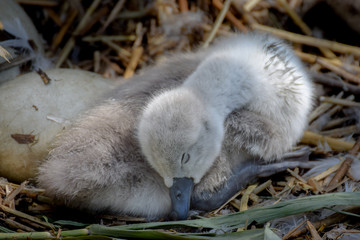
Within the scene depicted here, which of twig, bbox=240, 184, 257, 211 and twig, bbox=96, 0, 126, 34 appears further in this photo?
twig, bbox=96, 0, 126, 34

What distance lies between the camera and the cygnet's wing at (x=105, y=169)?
79.2 inches

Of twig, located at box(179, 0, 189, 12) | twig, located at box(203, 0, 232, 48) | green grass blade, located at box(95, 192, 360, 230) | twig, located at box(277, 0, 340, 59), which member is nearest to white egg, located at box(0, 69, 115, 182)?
green grass blade, located at box(95, 192, 360, 230)

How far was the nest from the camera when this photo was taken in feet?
6.25

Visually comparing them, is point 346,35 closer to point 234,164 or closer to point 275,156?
point 275,156

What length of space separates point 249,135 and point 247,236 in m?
0.60

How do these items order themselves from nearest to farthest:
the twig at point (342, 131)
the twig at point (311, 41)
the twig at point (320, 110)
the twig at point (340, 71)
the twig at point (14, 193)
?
1. the twig at point (14, 193)
2. the twig at point (342, 131)
3. the twig at point (320, 110)
4. the twig at point (340, 71)
5. the twig at point (311, 41)

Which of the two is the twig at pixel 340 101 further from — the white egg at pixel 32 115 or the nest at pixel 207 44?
the white egg at pixel 32 115

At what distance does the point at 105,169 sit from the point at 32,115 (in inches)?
23.1

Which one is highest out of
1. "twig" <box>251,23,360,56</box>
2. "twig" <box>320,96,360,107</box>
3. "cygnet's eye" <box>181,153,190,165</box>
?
"twig" <box>251,23,360,56</box>

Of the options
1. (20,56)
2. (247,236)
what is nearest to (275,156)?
(247,236)

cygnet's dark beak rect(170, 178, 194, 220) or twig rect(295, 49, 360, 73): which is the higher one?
twig rect(295, 49, 360, 73)

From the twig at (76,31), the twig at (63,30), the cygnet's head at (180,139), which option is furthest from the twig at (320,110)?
the twig at (63,30)

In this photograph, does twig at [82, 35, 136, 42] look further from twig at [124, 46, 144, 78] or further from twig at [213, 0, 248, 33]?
twig at [213, 0, 248, 33]

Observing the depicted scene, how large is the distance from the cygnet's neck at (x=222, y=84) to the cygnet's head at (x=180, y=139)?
4.6 inches
